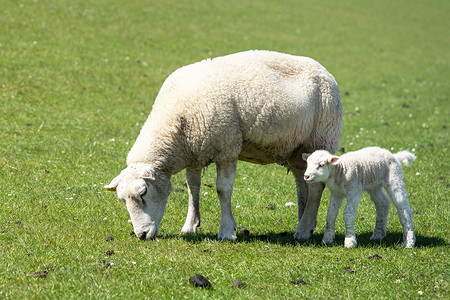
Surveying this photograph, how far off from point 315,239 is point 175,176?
438cm

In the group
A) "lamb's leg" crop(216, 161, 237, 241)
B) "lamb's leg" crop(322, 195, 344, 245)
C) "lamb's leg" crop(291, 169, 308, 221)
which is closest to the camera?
"lamb's leg" crop(322, 195, 344, 245)

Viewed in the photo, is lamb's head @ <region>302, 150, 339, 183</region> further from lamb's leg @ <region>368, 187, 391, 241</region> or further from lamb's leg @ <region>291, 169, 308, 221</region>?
lamb's leg @ <region>291, 169, 308, 221</region>

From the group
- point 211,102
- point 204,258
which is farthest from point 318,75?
point 204,258

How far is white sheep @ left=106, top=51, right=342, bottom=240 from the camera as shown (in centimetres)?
798

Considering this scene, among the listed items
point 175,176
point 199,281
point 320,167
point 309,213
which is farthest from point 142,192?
point 175,176

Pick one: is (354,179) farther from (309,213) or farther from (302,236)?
(302,236)

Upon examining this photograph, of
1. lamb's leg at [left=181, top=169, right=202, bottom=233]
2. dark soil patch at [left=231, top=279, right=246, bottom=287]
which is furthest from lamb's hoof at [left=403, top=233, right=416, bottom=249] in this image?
lamb's leg at [left=181, top=169, right=202, bottom=233]

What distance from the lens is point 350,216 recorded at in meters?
7.86

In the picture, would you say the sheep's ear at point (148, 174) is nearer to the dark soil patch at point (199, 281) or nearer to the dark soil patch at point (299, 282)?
the dark soil patch at point (199, 281)

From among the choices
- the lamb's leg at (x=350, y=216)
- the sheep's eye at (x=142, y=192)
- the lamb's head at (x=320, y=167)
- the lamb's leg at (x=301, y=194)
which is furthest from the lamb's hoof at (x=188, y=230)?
the lamb's leg at (x=350, y=216)

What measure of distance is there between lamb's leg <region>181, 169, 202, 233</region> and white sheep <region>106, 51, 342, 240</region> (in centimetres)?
2

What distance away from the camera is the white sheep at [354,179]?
7.78 m

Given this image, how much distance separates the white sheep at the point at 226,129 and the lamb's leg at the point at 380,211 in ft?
2.80

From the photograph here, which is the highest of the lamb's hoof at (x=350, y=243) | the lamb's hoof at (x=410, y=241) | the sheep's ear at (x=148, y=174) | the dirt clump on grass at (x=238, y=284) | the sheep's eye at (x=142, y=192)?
the sheep's ear at (x=148, y=174)
